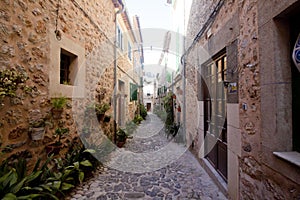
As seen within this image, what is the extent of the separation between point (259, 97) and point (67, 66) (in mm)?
3659

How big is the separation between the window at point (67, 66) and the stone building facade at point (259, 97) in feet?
9.86

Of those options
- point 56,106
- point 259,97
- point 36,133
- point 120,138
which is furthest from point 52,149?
point 120,138

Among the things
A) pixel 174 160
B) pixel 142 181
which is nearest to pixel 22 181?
pixel 142 181

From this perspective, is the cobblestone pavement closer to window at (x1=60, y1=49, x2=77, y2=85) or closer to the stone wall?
the stone wall

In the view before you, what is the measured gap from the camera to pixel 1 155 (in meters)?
2.08

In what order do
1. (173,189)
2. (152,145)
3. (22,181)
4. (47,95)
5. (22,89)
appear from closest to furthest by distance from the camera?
(22,181) → (22,89) → (47,95) → (173,189) → (152,145)

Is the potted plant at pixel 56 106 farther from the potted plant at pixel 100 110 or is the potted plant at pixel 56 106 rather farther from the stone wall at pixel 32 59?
the potted plant at pixel 100 110

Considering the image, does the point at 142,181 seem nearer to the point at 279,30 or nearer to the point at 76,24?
the point at 279,30

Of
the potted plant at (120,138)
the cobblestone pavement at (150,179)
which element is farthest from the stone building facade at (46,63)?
the potted plant at (120,138)

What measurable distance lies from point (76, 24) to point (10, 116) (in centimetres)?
243

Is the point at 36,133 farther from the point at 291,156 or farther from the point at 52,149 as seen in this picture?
the point at 291,156

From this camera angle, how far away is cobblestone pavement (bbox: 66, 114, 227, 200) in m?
2.95

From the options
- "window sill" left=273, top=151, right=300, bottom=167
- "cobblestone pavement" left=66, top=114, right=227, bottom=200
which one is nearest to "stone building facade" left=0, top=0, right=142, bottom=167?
"cobblestone pavement" left=66, top=114, right=227, bottom=200

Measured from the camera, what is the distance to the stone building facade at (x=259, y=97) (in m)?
1.60
